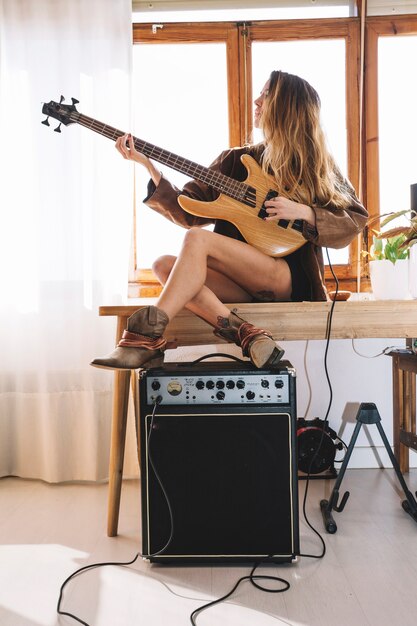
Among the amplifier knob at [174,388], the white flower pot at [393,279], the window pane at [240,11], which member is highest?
the window pane at [240,11]

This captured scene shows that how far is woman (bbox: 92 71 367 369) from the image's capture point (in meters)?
1.59

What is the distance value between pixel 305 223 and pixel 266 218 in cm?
12

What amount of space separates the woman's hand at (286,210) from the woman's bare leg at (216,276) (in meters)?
0.12

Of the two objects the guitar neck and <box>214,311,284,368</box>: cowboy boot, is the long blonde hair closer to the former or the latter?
the guitar neck

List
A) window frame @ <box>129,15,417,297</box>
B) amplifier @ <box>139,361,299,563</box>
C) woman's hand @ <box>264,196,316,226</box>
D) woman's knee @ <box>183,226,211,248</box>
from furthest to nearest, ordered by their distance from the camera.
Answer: window frame @ <box>129,15,417,297</box> < woman's hand @ <box>264,196,316,226</box> < woman's knee @ <box>183,226,211,248</box> < amplifier @ <box>139,361,299,563</box>

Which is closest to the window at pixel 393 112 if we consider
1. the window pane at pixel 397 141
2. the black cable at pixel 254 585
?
the window pane at pixel 397 141

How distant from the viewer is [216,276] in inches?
72.6

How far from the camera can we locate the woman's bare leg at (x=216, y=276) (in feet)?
5.24

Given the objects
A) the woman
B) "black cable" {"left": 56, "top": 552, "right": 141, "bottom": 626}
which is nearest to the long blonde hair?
the woman

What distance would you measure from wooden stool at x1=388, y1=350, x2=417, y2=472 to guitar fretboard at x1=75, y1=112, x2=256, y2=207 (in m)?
0.85

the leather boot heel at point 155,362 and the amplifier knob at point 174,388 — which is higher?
the leather boot heel at point 155,362

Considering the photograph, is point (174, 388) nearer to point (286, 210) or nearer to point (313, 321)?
point (313, 321)

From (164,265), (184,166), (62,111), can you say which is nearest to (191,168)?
(184,166)

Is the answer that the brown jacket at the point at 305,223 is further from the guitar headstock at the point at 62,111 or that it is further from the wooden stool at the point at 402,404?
the wooden stool at the point at 402,404
